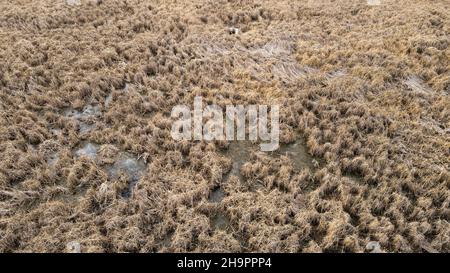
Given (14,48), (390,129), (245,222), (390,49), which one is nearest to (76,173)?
(245,222)

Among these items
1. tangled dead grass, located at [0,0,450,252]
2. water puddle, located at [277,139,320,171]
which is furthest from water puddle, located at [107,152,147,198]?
water puddle, located at [277,139,320,171]

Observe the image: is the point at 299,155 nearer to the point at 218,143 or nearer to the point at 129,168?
the point at 218,143

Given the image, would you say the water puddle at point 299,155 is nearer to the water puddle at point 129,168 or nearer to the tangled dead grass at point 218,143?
the tangled dead grass at point 218,143

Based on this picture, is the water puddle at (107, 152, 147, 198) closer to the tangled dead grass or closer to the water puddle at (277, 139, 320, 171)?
the tangled dead grass

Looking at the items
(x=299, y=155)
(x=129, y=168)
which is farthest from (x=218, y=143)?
(x=129, y=168)

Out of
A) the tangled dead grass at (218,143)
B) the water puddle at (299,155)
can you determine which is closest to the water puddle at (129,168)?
the tangled dead grass at (218,143)
